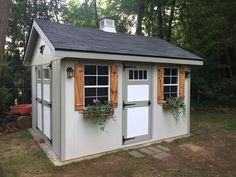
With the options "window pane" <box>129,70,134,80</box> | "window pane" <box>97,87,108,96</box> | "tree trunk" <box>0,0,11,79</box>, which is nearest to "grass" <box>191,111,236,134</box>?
"window pane" <box>129,70,134,80</box>

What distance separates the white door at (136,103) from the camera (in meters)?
5.95

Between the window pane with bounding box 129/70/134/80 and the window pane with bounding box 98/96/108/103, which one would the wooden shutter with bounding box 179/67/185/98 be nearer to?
the window pane with bounding box 129/70/134/80

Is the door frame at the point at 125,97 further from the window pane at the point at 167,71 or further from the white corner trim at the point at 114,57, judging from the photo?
the window pane at the point at 167,71

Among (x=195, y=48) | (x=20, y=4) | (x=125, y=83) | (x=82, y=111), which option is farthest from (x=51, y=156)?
(x=20, y=4)

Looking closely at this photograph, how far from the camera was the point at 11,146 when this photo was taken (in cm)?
621

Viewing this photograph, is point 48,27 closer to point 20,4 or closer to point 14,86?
point 14,86

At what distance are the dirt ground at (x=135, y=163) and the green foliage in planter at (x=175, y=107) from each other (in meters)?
0.83

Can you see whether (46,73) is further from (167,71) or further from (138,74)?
(167,71)

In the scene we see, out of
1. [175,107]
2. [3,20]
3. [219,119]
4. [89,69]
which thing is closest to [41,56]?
[89,69]

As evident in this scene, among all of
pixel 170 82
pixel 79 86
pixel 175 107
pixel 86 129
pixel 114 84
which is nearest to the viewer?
pixel 79 86

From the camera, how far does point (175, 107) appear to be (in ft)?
22.0

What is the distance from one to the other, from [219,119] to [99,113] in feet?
20.4

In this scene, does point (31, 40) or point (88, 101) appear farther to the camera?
point (31, 40)

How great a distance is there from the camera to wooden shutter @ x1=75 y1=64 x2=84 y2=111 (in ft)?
16.6
